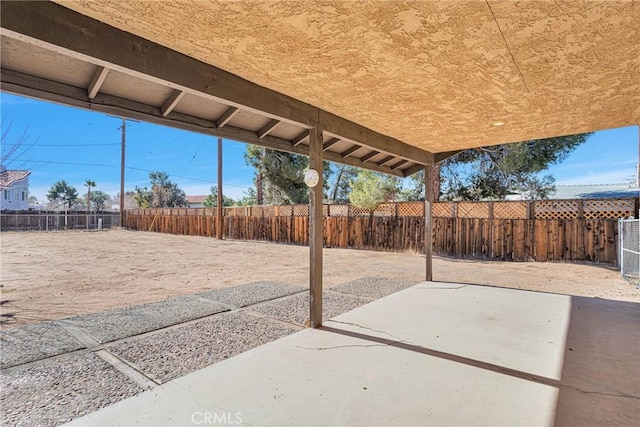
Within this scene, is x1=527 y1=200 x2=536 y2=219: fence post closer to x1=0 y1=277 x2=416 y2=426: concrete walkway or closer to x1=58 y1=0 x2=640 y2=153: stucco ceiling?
x1=58 y1=0 x2=640 y2=153: stucco ceiling

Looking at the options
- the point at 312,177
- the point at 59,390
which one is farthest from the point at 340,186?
the point at 59,390

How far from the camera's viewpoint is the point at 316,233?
3.34 m

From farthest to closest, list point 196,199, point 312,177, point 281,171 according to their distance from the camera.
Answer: point 196,199 < point 281,171 < point 312,177

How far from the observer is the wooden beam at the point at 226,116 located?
2.96 meters

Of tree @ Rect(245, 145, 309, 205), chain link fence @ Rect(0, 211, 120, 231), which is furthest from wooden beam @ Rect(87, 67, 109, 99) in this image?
chain link fence @ Rect(0, 211, 120, 231)

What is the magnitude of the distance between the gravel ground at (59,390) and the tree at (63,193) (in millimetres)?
54913

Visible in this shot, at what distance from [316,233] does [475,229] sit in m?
7.13

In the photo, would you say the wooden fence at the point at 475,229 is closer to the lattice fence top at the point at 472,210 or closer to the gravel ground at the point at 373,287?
the lattice fence top at the point at 472,210

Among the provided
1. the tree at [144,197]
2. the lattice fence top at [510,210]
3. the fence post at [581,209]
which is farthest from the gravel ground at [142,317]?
the tree at [144,197]

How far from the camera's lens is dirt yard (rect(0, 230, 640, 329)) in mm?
4500

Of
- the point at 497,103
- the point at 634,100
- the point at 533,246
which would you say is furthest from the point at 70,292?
the point at 533,246

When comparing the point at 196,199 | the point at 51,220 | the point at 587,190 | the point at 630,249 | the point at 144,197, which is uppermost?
the point at 196,199

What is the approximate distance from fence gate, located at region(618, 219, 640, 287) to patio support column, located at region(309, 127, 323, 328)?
20.1ft

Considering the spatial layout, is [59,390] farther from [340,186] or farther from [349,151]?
[340,186]
